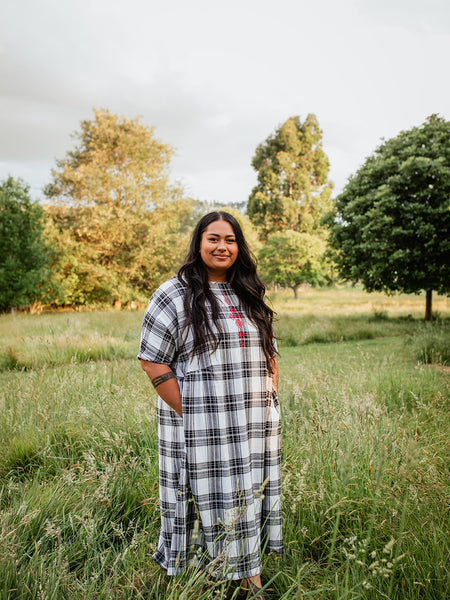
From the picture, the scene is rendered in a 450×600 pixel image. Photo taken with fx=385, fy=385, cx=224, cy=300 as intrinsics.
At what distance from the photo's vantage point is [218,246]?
221 cm

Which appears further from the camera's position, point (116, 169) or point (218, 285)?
point (116, 169)

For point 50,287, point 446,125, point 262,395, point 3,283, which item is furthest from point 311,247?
point 262,395

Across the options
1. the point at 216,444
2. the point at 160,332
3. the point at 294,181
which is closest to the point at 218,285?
the point at 160,332

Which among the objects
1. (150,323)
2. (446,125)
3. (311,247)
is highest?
(446,125)

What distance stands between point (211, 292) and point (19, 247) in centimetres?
1878

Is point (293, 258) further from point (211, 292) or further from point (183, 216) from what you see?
point (211, 292)

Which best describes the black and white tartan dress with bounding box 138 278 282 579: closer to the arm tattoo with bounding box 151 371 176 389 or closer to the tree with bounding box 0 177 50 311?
the arm tattoo with bounding box 151 371 176 389

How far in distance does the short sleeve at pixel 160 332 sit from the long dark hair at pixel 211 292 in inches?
3.7

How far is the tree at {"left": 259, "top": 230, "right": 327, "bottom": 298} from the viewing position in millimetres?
27062

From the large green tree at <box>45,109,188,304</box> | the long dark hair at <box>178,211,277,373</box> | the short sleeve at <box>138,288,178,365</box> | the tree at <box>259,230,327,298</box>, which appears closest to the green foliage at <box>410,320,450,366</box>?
the long dark hair at <box>178,211,277,373</box>

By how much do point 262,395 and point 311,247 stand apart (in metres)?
26.0

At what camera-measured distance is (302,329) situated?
1223cm

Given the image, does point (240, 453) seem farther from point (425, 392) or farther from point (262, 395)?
point (425, 392)

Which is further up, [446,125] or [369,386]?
[446,125]
